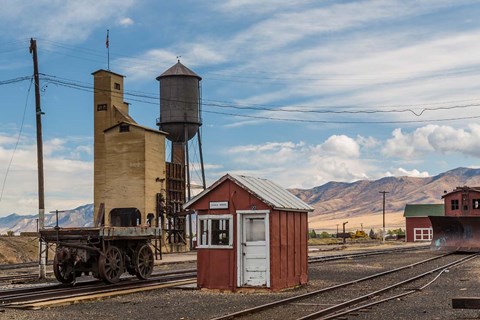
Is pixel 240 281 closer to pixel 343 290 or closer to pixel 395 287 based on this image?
pixel 343 290

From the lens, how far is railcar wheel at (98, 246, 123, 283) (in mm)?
21880

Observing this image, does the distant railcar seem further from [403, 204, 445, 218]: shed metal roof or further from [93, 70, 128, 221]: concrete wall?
[403, 204, 445, 218]: shed metal roof

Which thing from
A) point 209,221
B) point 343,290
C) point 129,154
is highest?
point 129,154

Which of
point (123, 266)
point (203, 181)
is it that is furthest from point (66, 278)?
point (203, 181)

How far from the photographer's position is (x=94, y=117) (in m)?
58.0

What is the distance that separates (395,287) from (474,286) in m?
2.46

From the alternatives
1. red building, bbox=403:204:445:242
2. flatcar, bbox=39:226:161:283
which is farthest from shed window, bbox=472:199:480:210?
red building, bbox=403:204:445:242

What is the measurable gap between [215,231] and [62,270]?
570 centimetres

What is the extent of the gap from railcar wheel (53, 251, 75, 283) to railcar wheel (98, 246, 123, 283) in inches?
47.0

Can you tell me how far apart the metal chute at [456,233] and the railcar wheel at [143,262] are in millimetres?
21621

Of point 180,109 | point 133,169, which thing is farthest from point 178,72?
point 133,169

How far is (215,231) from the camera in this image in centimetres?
2066

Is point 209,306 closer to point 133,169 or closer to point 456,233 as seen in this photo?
point 456,233

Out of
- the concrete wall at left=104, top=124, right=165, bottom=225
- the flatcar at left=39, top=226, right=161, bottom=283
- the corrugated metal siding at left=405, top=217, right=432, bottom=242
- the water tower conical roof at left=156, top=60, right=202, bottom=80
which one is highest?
the water tower conical roof at left=156, top=60, right=202, bottom=80
